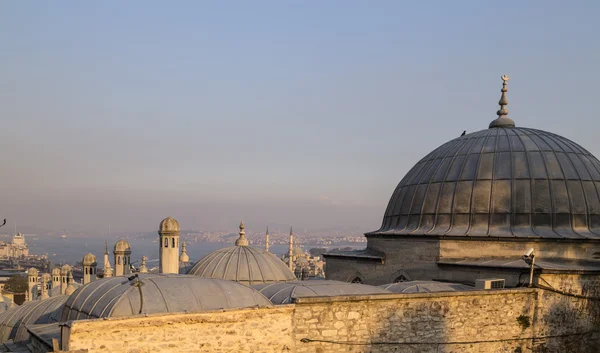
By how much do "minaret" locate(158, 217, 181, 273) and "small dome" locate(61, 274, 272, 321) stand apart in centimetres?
782

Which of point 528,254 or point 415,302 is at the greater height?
point 528,254

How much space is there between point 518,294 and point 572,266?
3.03 metres

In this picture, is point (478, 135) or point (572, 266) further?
point (478, 135)

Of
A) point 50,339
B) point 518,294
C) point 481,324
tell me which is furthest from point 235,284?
point 518,294

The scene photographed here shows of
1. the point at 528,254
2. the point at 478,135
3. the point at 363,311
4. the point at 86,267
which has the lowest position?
the point at 86,267

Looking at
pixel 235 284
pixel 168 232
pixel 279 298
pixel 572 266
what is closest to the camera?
pixel 235 284

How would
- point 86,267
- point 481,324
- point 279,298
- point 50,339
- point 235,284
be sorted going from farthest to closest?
1. point 86,267
2. point 481,324
3. point 279,298
4. point 235,284
5. point 50,339

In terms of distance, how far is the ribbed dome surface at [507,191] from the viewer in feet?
57.8

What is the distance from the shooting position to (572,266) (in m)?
16.5

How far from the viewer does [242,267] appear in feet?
64.7

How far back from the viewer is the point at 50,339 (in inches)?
410

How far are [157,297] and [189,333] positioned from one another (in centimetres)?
112

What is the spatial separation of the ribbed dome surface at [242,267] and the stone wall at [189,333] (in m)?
7.91

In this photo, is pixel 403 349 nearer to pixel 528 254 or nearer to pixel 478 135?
pixel 528 254
